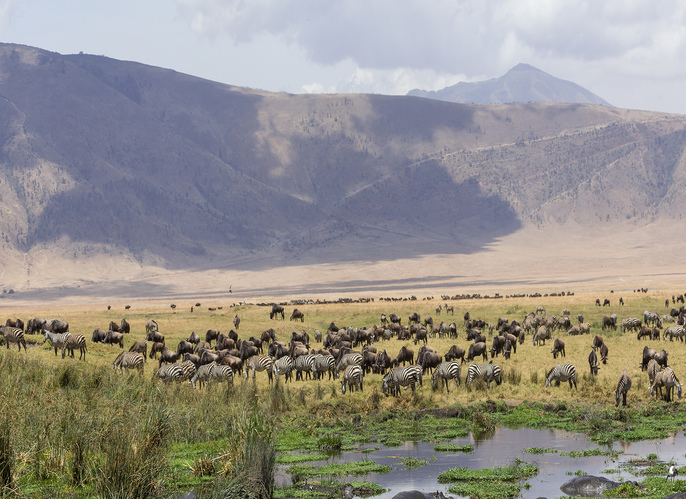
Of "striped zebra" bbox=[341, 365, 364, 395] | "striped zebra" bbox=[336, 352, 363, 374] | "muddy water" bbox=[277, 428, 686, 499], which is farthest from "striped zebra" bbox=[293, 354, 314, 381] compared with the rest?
"muddy water" bbox=[277, 428, 686, 499]

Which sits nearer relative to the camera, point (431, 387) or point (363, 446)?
point (363, 446)

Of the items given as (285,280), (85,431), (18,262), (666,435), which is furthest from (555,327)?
(18,262)

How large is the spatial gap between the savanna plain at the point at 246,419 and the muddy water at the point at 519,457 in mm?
651

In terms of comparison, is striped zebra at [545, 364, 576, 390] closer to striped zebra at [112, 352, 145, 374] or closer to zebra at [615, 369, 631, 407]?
zebra at [615, 369, 631, 407]

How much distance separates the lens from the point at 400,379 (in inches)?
1204

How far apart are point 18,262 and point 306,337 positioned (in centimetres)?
15907

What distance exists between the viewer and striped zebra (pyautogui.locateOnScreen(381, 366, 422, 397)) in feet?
100

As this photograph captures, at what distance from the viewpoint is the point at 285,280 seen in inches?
6973

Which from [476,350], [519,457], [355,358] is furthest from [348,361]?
[519,457]

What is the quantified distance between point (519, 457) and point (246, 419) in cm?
802

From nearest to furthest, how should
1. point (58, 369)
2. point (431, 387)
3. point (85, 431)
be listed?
1. point (85, 431)
2. point (58, 369)
3. point (431, 387)

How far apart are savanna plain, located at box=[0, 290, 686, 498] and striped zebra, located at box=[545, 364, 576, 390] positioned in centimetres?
33

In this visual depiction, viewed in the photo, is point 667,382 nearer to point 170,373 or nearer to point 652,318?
point 170,373

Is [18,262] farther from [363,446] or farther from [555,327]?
[363,446]
